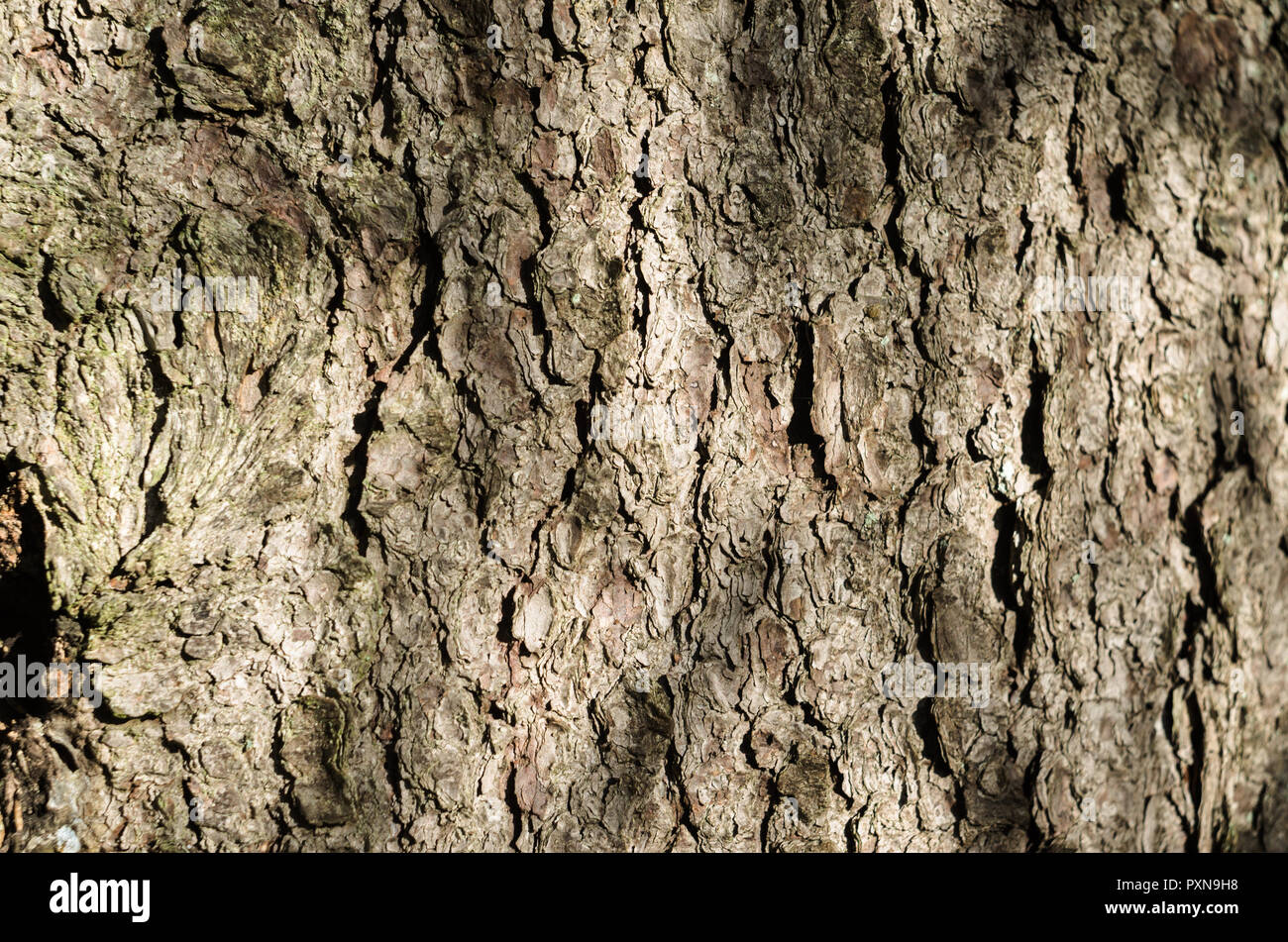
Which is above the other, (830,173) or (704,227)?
(830,173)

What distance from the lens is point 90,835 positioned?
147 cm

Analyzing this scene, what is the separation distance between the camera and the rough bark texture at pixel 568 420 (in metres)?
1.46

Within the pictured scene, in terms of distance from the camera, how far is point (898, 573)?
1.65m

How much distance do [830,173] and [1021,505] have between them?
76cm

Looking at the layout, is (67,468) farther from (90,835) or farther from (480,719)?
(480,719)

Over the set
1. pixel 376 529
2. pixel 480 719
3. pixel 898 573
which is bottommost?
pixel 480 719

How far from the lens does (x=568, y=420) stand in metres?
→ 1.55

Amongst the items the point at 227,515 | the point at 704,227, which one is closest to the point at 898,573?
the point at 704,227

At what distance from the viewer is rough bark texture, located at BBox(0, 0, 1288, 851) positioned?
1465mm

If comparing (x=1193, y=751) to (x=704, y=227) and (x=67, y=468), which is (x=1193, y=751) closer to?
(x=704, y=227)

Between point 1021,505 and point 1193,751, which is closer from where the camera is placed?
point 1021,505

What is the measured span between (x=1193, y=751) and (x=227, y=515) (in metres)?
2.07
